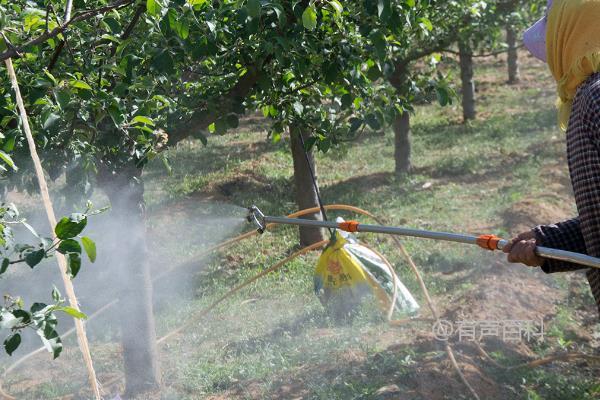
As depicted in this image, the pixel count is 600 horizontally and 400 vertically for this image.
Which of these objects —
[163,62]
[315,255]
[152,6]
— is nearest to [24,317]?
[152,6]

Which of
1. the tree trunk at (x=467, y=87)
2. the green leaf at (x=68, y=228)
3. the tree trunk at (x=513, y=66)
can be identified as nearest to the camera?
the green leaf at (x=68, y=228)

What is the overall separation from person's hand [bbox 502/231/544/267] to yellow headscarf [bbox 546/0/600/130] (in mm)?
495

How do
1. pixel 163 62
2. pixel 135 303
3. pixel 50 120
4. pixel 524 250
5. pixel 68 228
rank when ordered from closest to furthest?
pixel 68 228 → pixel 524 250 → pixel 50 120 → pixel 163 62 → pixel 135 303

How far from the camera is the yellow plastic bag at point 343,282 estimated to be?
538cm

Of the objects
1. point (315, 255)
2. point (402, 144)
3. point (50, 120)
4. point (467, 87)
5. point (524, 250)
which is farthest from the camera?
point (467, 87)

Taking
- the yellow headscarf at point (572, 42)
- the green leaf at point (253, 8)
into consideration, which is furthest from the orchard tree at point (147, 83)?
the yellow headscarf at point (572, 42)

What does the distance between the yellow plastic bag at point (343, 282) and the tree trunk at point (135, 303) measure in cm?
146

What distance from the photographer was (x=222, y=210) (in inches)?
348

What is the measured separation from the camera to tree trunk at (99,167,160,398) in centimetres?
436

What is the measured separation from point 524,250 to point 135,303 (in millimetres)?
2676

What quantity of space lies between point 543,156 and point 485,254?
4.21 metres

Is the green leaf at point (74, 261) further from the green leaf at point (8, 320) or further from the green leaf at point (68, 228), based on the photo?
the green leaf at point (8, 320)

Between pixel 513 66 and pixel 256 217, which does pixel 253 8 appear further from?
pixel 513 66

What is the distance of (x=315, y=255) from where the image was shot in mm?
7152
